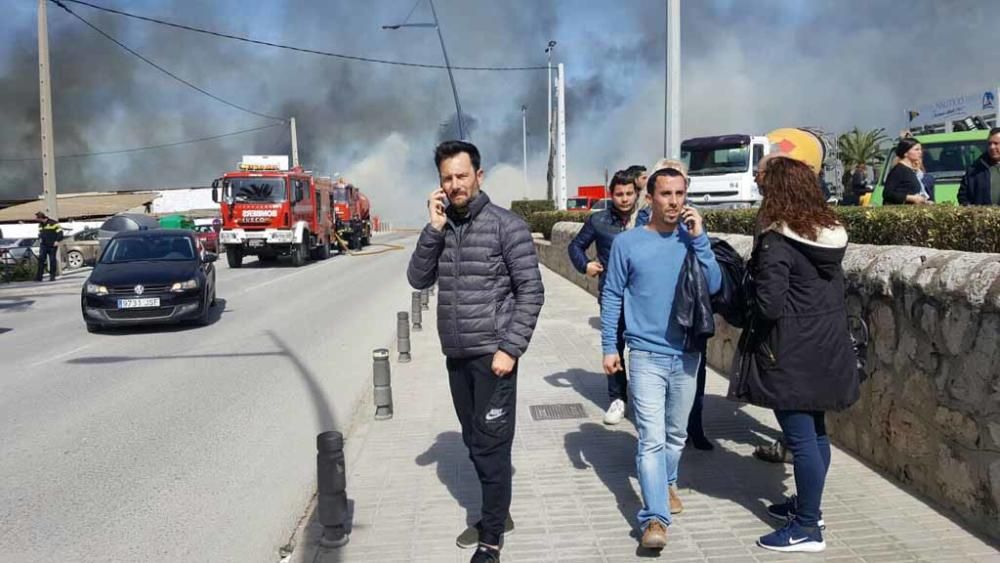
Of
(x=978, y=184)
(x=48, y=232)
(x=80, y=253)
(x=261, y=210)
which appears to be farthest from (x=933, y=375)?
(x=80, y=253)

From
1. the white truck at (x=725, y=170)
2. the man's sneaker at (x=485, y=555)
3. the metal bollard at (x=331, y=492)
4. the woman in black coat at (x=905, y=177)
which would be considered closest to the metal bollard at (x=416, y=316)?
the woman in black coat at (x=905, y=177)

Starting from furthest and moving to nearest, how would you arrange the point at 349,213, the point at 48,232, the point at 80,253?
the point at 349,213
the point at 80,253
the point at 48,232

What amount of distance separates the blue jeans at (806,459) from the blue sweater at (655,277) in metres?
0.58

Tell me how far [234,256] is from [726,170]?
1519cm

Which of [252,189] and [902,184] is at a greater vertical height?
[252,189]

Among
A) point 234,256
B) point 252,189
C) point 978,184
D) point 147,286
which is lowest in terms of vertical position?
point 234,256

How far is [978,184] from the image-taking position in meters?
7.07

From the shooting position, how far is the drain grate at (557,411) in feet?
20.3

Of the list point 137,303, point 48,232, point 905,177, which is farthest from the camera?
point 48,232

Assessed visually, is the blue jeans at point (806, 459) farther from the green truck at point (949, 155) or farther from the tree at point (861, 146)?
the tree at point (861, 146)

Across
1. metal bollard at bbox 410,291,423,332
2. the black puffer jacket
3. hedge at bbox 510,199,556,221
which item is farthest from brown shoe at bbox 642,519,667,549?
hedge at bbox 510,199,556,221

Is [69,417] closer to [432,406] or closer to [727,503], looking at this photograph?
[432,406]

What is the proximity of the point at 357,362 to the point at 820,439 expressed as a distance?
20.3 ft

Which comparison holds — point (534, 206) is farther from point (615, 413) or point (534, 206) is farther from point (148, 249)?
point (615, 413)
